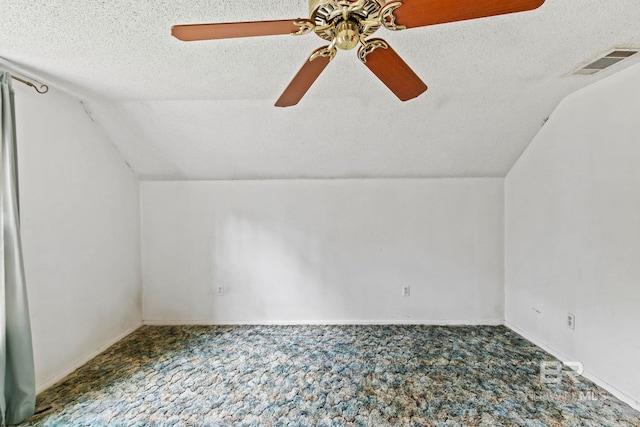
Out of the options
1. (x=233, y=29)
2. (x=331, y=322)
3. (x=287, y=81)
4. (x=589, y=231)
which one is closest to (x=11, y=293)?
(x=233, y=29)

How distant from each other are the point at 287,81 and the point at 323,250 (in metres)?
1.83

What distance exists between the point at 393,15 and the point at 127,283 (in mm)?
3345

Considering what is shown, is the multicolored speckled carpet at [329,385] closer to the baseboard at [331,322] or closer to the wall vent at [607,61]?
the baseboard at [331,322]

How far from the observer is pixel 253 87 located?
2090 millimetres

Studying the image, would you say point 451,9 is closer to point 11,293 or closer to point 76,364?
point 11,293

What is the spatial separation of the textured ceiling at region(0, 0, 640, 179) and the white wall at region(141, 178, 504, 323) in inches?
9.7

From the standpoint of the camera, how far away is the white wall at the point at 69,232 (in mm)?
2006

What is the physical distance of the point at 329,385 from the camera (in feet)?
6.84

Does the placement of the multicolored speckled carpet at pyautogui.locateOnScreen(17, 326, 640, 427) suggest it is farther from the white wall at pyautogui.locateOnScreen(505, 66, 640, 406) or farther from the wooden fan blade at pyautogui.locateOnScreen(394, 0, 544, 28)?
the wooden fan blade at pyautogui.locateOnScreen(394, 0, 544, 28)

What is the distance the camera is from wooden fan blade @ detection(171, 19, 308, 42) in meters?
0.95

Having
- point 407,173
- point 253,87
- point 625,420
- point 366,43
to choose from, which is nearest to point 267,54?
point 253,87

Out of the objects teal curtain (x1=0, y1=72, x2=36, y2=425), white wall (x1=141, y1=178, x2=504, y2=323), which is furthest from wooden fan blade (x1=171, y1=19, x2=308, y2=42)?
white wall (x1=141, y1=178, x2=504, y2=323)

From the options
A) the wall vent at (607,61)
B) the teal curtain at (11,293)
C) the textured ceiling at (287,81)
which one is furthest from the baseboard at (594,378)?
the teal curtain at (11,293)

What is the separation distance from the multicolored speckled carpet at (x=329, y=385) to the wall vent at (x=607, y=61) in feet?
7.21
